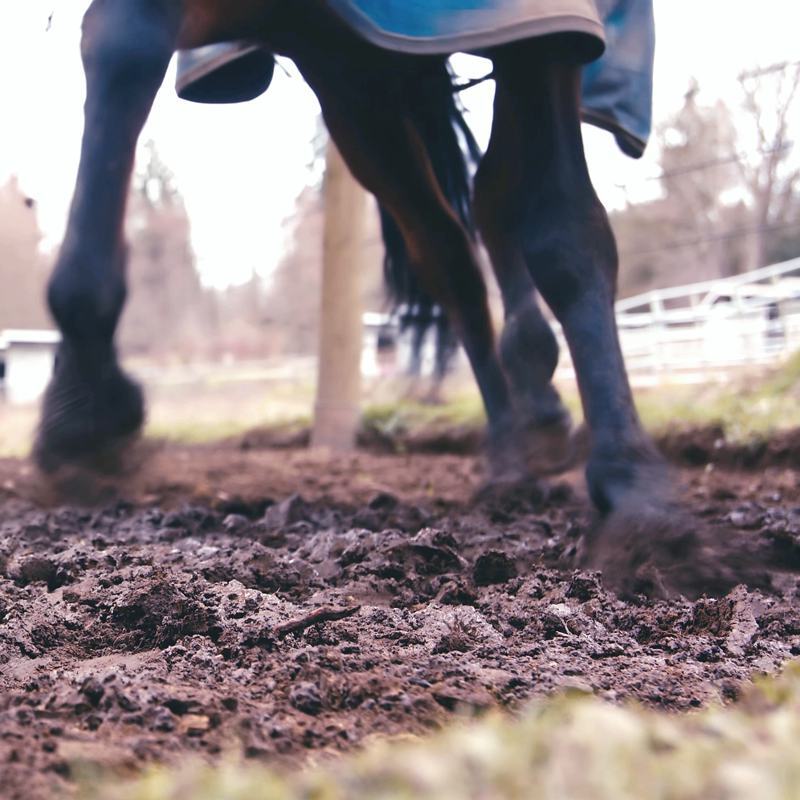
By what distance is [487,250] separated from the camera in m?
3.18

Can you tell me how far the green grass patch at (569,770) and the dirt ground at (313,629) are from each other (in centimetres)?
33

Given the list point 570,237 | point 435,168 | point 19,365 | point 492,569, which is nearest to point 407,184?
point 435,168

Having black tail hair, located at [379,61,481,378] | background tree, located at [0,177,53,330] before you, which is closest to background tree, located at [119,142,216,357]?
background tree, located at [0,177,53,330]

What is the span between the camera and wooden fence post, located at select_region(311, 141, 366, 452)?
681 cm

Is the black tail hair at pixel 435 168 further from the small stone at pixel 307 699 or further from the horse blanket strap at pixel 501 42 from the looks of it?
the small stone at pixel 307 699

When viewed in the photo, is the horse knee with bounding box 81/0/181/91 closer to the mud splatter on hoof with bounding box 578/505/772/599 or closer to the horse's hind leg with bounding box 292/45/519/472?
the horse's hind leg with bounding box 292/45/519/472

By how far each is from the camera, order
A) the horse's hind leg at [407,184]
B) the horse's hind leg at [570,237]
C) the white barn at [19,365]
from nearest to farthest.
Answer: the horse's hind leg at [570,237]
the horse's hind leg at [407,184]
the white barn at [19,365]

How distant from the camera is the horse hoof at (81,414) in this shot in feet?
6.86

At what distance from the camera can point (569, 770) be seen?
66 cm

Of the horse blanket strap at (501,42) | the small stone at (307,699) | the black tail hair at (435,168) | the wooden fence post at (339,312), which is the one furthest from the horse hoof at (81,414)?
the wooden fence post at (339,312)

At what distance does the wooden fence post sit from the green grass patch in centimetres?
606

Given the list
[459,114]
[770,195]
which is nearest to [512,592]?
[459,114]

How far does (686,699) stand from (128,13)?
1635 millimetres

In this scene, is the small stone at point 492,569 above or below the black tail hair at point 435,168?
below
